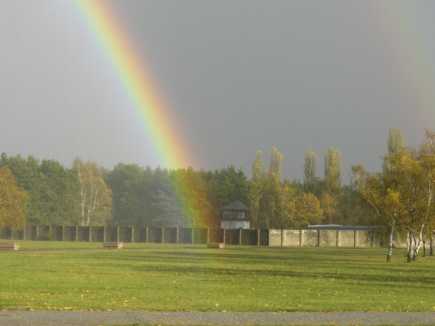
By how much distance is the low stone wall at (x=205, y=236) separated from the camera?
83.9 metres

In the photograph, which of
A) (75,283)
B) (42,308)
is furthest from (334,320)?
(75,283)

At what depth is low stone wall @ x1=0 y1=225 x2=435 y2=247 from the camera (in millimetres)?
83938

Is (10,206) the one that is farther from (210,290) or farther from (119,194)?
(210,290)

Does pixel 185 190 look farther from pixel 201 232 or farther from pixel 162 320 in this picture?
pixel 162 320

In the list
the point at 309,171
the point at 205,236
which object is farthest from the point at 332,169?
the point at 205,236

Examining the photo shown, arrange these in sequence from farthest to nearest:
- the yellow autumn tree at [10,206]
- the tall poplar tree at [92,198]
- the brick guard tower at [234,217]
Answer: the tall poplar tree at [92,198]
the brick guard tower at [234,217]
the yellow autumn tree at [10,206]

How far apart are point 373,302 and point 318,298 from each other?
1.68 m

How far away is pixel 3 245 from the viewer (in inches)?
2117

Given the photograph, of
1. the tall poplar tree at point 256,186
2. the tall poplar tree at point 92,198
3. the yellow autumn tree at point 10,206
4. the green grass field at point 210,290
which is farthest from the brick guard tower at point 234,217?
the green grass field at point 210,290

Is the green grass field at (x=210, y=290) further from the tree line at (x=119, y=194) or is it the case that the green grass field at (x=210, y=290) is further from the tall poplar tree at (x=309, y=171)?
the tall poplar tree at (x=309, y=171)

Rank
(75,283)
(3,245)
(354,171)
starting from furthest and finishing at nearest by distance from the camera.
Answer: (354,171), (3,245), (75,283)

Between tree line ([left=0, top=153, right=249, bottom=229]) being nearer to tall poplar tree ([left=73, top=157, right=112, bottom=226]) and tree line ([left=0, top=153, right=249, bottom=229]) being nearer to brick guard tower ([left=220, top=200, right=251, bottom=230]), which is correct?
tall poplar tree ([left=73, top=157, right=112, bottom=226])

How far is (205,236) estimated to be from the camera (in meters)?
89.4

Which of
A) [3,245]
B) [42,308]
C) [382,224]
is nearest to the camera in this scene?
[42,308]
